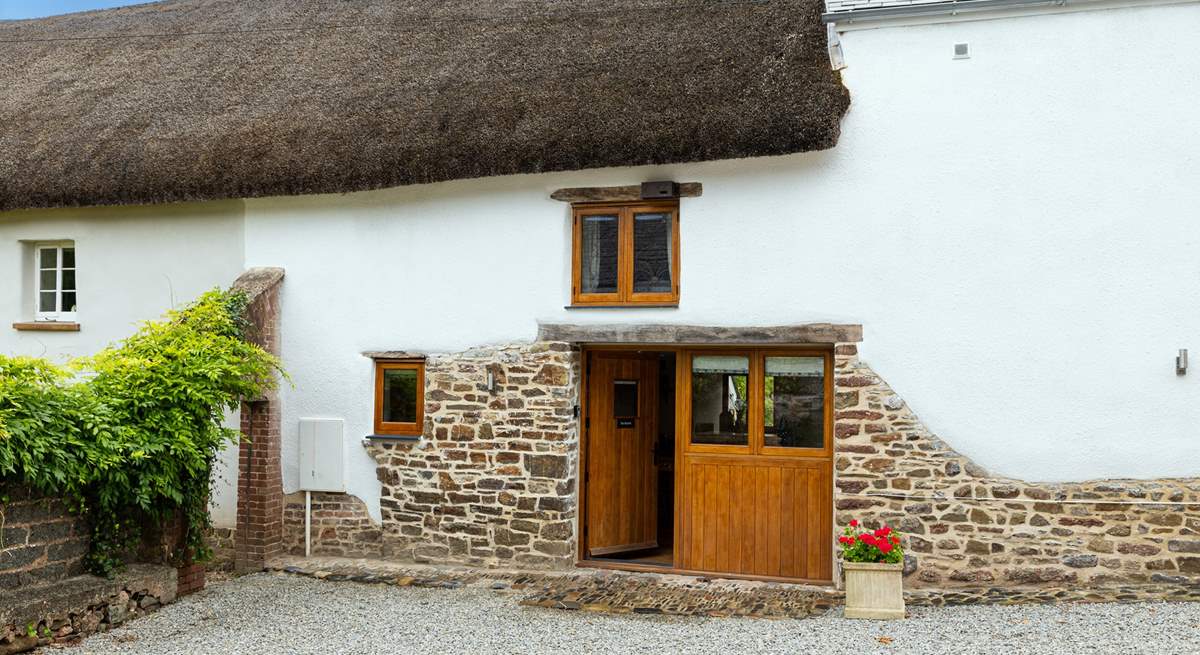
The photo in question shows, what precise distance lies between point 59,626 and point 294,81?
240 inches

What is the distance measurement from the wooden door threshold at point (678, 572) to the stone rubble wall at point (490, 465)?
28 centimetres

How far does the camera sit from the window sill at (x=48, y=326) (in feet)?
35.9

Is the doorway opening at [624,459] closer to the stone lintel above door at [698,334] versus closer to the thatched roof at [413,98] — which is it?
the stone lintel above door at [698,334]

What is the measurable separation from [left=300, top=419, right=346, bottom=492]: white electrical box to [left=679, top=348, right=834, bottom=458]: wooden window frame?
330 cm

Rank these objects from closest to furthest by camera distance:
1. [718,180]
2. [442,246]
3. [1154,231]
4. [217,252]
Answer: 1. [1154,231]
2. [718,180]
3. [442,246]
4. [217,252]

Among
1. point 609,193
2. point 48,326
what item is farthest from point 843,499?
point 48,326

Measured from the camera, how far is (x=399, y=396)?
33.0 ft

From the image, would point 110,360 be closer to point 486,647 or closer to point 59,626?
point 59,626

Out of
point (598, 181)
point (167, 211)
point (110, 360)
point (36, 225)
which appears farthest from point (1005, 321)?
point (36, 225)

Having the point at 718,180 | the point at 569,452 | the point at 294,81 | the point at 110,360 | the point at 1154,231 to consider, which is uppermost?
the point at 294,81

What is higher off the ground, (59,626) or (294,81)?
(294,81)

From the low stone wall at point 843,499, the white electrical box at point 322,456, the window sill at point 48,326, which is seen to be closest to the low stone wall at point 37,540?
the white electrical box at point 322,456

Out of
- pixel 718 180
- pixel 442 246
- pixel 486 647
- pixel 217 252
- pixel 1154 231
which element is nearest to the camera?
pixel 486 647

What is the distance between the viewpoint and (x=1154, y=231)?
7980mm
